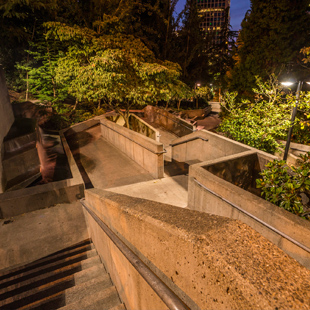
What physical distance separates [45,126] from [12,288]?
13.6 m

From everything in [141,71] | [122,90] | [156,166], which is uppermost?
[141,71]

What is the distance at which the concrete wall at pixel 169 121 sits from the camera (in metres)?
13.9

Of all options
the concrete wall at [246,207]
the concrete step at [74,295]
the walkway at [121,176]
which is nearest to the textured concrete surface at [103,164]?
the walkway at [121,176]

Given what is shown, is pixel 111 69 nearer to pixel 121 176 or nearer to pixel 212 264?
pixel 121 176

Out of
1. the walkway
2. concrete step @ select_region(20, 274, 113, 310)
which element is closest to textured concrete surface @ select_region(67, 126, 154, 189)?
the walkway

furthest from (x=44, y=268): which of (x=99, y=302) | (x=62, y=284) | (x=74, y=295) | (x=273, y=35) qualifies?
(x=273, y=35)

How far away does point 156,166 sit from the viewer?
26.3 ft

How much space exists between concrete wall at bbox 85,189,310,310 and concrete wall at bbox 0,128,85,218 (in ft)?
17.1

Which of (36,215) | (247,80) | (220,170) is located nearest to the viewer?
(220,170)

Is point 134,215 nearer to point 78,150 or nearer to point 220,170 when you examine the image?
point 220,170

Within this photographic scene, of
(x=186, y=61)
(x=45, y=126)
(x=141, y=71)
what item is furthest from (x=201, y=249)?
(x=186, y=61)

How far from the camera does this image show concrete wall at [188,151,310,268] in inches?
111

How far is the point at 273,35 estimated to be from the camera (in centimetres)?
1476

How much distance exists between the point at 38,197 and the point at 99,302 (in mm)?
4549
